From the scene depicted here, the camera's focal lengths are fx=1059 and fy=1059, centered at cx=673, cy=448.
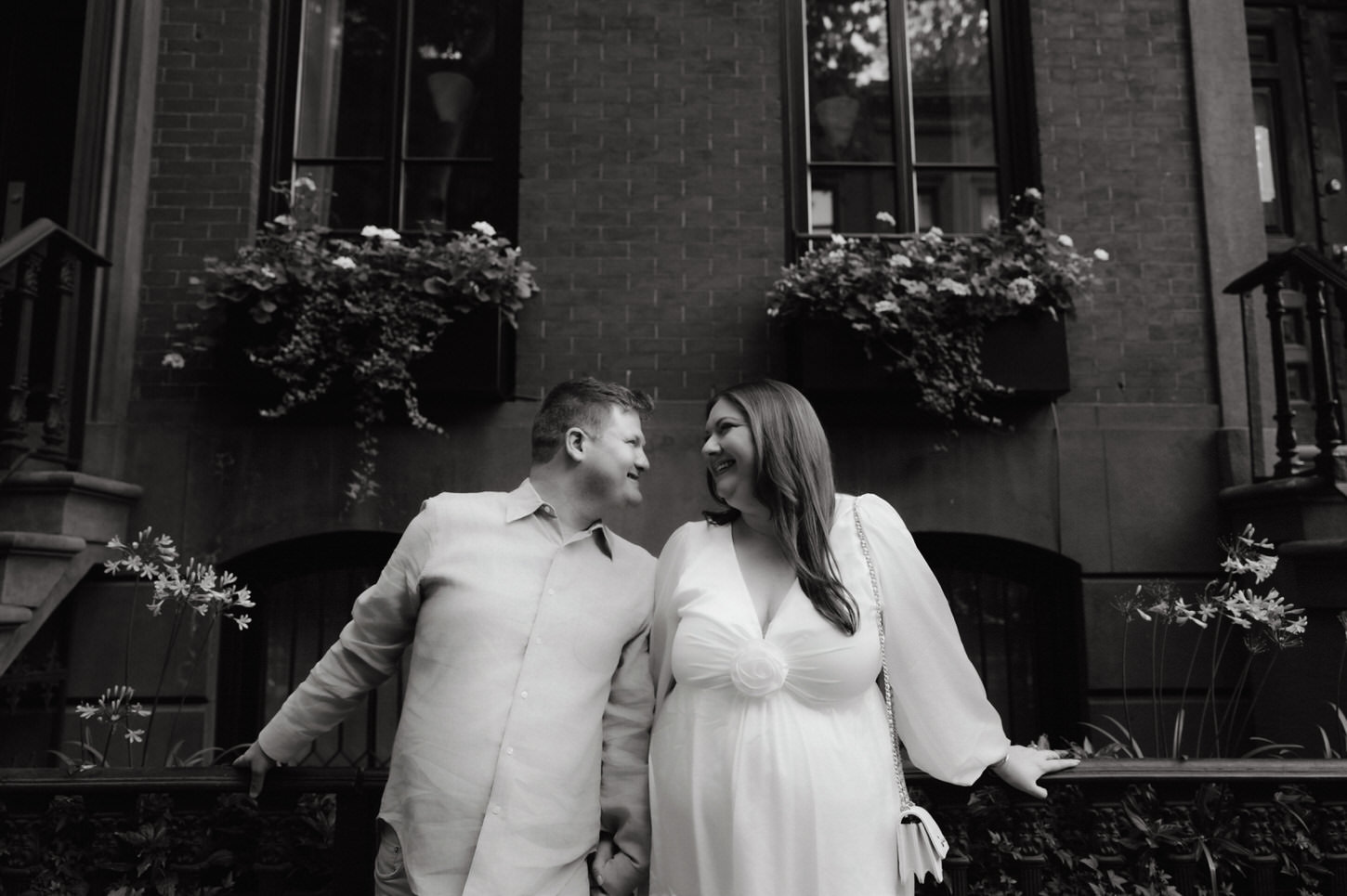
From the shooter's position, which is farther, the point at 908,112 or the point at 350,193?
the point at 908,112

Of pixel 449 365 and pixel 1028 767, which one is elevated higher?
pixel 449 365

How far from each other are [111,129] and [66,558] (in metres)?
2.45

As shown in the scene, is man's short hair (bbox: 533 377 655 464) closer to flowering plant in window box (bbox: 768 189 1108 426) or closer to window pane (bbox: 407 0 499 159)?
flowering plant in window box (bbox: 768 189 1108 426)

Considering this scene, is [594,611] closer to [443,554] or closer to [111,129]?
[443,554]

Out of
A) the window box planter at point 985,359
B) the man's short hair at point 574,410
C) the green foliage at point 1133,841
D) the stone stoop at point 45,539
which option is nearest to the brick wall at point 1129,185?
the window box planter at point 985,359

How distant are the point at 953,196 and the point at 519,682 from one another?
16.0ft

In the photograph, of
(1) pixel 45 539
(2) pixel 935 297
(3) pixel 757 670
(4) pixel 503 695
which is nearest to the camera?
(3) pixel 757 670

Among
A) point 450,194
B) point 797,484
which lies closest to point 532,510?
point 797,484

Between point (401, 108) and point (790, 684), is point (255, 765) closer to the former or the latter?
point (790, 684)

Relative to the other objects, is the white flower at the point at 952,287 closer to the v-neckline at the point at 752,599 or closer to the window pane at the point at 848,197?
the window pane at the point at 848,197

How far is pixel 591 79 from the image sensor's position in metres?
6.16

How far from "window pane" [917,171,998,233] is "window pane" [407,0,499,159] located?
2.68m

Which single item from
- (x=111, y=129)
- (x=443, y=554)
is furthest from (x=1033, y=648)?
(x=111, y=129)

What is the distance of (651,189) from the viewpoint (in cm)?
607
